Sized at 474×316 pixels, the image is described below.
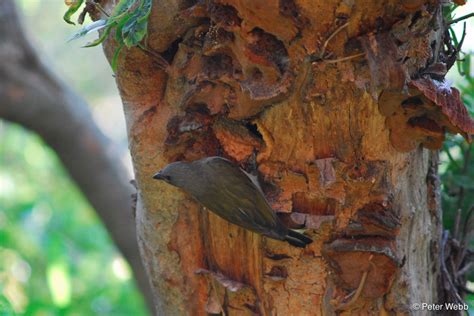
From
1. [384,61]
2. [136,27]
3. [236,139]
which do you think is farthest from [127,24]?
[384,61]

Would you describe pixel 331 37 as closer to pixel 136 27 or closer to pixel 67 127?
pixel 136 27

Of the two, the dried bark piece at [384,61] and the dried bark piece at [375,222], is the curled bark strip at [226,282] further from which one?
the dried bark piece at [384,61]

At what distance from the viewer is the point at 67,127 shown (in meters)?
3.06

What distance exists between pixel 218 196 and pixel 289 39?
352mm

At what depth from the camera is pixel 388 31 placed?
119cm

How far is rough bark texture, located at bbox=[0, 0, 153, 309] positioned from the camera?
291 cm

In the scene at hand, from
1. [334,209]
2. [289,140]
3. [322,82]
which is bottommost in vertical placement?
[334,209]

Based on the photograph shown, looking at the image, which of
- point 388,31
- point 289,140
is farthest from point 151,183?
point 388,31

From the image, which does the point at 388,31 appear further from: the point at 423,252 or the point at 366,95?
the point at 423,252

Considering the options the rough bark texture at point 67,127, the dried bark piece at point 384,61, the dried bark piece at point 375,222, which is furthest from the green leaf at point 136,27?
the rough bark texture at point 67,127

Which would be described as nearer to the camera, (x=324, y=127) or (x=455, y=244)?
(x=324, y=127)

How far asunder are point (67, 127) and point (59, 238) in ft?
1.71

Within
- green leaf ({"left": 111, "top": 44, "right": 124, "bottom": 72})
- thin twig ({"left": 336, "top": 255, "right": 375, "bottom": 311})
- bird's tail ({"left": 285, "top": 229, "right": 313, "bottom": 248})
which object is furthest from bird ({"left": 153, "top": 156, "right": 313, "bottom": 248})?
green leaf ({"left": 111, "top": 44, "right": 124, "bottom": 72})

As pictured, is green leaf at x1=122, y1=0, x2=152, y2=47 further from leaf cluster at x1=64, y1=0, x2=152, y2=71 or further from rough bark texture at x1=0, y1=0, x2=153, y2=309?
rough bark texture at x1=0, y1=0, x2=153, y2=309
